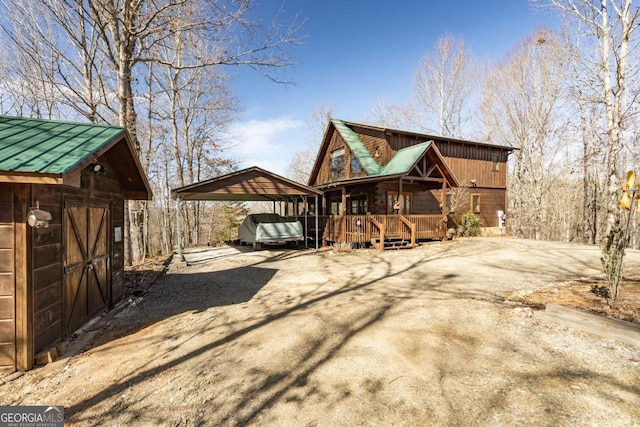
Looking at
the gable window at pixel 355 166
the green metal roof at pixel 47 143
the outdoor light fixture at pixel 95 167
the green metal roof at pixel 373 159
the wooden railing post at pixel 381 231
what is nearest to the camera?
the green metal roof at pixel 47 143

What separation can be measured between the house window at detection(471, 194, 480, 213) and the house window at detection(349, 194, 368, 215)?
7.75 meters

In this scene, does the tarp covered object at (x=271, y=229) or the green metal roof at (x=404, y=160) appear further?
the tarp covered object at (x=271, y=229)

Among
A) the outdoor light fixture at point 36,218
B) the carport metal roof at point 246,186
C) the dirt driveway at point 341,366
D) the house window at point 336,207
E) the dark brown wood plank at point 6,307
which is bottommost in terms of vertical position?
the dirt driveway at point 341,366

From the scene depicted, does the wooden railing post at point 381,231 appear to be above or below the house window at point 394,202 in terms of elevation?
below

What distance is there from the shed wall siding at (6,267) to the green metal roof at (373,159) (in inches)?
478

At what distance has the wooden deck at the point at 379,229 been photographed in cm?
1323

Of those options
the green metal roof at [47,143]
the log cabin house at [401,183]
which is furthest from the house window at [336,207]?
the green metal roof at [47,143]

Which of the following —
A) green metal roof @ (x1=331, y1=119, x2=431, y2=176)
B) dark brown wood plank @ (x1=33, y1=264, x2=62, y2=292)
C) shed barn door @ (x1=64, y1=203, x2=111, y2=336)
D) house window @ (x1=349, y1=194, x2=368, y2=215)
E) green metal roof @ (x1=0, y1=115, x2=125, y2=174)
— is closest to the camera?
green metal roof @ (x1=0, y1=115, x2=125, y2=174)

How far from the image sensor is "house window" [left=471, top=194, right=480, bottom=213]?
18656 mm

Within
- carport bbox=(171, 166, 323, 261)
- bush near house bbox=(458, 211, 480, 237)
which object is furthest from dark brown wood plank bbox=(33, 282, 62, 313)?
bush near house bbox=(458, 211, 480, 237)

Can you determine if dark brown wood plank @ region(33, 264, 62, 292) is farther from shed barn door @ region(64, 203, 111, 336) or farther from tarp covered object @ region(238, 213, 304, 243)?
tarp covered object @ region(238, 213, 304, 243)

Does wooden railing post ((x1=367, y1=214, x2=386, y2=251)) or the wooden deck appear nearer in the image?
wooden railing post ((x1=367, y1=214, x2=386, y2=251))

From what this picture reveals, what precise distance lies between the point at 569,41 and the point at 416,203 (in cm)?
1149

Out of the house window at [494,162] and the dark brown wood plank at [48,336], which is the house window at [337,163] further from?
the dark brown wood plank at [48,336]
